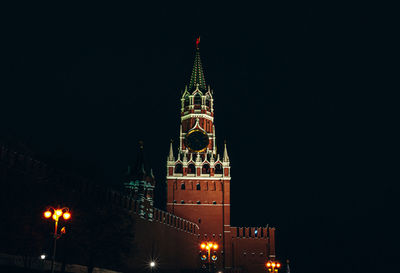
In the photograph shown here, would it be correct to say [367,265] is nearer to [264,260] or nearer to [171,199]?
[264,260]

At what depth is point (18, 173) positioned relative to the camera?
→ 94.6 ft

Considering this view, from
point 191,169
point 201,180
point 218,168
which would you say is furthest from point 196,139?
point 201,180

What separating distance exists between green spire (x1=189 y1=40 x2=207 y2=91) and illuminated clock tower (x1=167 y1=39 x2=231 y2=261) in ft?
13.8

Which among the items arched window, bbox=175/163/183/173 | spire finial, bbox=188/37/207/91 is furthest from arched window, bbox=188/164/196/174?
spire finial, bbox=188/37/207/91

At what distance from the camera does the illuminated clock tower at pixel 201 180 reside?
72.6 meters

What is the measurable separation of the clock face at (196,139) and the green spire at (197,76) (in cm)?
856

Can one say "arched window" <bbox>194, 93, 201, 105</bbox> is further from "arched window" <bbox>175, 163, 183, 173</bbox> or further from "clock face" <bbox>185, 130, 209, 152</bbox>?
"arched window" <bbox>175, 163, 183, 173</bbox>

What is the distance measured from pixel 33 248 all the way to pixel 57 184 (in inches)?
226

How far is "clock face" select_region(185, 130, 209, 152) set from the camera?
7831 cm

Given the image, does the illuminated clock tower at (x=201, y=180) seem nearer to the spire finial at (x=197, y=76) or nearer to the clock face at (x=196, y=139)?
the clock face at (x=196, y=139)

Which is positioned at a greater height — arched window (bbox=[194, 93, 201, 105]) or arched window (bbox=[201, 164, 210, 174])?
arched window (bbox=[194, 93, 201, 105])

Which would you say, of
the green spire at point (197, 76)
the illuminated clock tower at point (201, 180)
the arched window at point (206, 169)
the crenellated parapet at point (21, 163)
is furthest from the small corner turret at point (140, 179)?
the crenellated parapet at point (21, 163)

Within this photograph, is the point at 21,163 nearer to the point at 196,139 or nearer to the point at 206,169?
the point at 206,169

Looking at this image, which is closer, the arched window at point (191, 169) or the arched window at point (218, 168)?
the arched window at point (191, 169)
